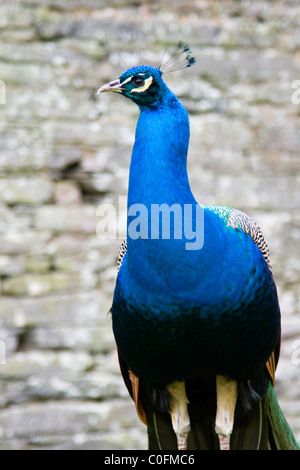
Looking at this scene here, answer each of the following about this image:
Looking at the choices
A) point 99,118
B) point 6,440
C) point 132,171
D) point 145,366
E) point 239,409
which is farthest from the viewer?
point 99,118

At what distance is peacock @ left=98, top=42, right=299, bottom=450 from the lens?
103 centimetres

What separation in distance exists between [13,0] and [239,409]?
1.65 m

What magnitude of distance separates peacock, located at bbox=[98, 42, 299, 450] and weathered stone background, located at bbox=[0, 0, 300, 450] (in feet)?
3.02

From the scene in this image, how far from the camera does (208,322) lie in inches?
42.3

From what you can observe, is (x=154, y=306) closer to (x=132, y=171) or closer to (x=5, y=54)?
(x=132, y=171)

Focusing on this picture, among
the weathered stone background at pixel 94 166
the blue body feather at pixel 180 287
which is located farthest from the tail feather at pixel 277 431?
the weathered stone background at pixel 94 166

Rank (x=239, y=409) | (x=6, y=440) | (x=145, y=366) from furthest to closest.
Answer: (x=6, y=440) < (x=239, y=409) < (x=145, y=366)

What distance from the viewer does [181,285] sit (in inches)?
41.0

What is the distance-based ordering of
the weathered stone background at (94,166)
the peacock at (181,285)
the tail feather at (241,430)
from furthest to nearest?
the weathered stone background at (94,166), the tail feather at (241,430), the peacock at (181,285)

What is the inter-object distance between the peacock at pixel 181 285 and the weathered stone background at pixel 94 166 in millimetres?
921

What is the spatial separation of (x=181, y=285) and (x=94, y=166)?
1227mm

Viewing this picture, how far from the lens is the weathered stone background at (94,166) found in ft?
6.95

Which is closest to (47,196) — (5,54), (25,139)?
(25,139)

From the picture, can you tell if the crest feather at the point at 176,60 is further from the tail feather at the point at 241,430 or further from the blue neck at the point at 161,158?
the tail feather at the point at 241,430
